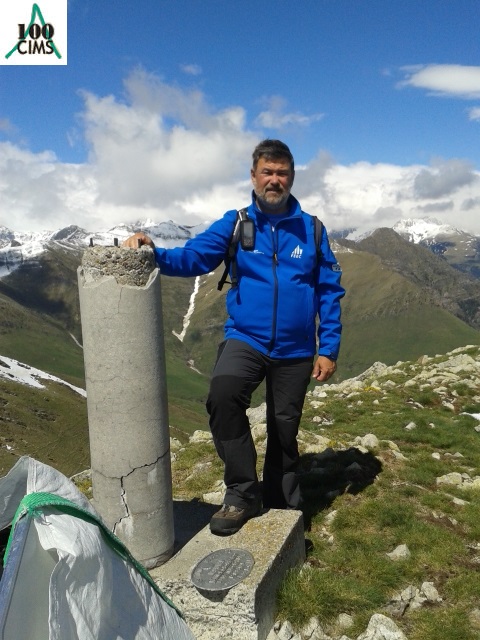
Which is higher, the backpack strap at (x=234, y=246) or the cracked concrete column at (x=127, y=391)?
the backpack strap at (x=234, y=246)

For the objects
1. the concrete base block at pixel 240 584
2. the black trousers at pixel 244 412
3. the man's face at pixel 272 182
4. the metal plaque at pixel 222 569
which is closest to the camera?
the concrete base block at pixel 240 584

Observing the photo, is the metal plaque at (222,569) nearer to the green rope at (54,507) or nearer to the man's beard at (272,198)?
the green rope at (54,507)

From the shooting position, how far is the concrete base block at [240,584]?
224 inches

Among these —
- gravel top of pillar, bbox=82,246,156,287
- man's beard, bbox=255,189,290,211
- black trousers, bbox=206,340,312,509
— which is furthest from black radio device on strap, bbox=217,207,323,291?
gravel top of pillar, bbox=82,246,156,287

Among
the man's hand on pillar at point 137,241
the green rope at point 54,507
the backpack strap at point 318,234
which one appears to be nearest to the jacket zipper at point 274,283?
the backpack strap at point 318,234

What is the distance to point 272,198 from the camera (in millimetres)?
7090

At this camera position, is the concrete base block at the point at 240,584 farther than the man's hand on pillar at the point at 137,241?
No

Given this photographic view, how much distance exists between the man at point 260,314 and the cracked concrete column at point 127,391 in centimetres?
64

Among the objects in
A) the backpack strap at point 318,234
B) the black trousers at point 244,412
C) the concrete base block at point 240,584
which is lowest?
the concrete base block at point 240,584

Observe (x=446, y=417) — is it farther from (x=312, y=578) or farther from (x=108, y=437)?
(x=108, y=437)

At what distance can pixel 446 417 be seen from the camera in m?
14.7

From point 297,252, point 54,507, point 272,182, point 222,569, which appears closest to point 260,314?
point 297,252

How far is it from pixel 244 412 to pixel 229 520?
139 cm

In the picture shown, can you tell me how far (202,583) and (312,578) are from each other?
1434 millimetres
